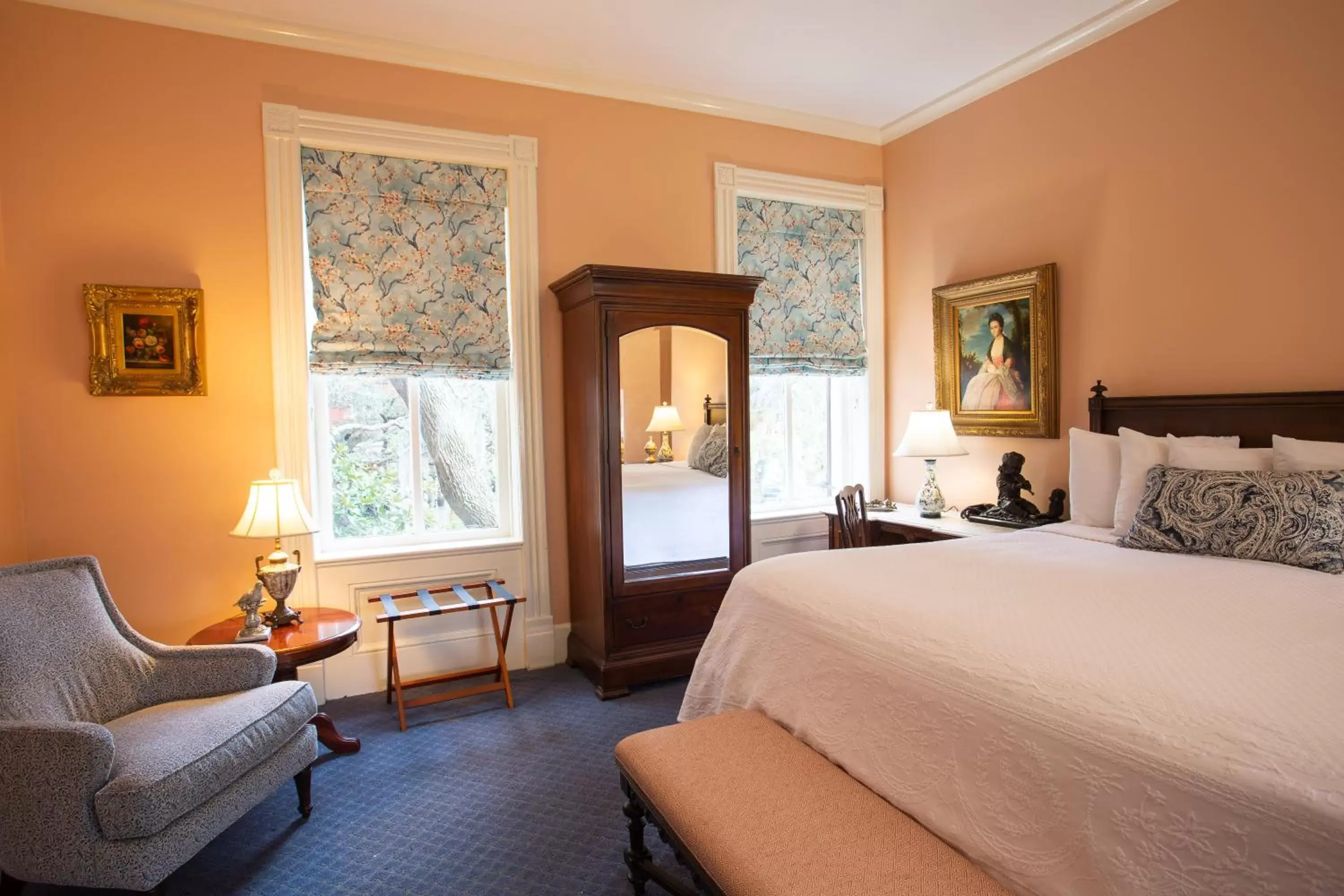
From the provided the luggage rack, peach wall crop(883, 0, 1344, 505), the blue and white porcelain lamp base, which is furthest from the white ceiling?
the luggage rack

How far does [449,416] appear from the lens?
394 cm

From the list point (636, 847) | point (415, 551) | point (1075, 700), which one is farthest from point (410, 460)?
point (1075, 700)

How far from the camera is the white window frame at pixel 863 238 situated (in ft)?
14.5

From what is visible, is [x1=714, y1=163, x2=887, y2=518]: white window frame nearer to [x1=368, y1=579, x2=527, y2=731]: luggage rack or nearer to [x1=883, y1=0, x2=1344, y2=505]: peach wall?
[x1=883, y1=0, x2=1344, y2=505]: peach wall

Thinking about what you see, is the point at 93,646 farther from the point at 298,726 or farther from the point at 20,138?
the point at 20,138

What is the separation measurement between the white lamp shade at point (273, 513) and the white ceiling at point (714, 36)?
6.86 feet

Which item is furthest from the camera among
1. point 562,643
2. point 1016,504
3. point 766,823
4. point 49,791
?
point 562,643

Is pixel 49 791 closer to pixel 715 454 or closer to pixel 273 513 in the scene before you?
pixel 273 513

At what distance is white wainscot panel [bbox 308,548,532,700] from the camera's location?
358cm

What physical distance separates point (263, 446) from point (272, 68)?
5.77 ft

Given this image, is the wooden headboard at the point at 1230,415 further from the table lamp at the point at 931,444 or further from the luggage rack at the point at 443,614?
the luggage rack at the point at 443,614

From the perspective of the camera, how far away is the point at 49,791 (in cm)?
188

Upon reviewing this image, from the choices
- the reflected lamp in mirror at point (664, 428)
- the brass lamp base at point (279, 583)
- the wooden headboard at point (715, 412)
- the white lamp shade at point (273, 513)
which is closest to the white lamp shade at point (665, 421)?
the reflected lamp in mirror at point (664, 428)

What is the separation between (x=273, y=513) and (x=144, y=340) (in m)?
1.00
